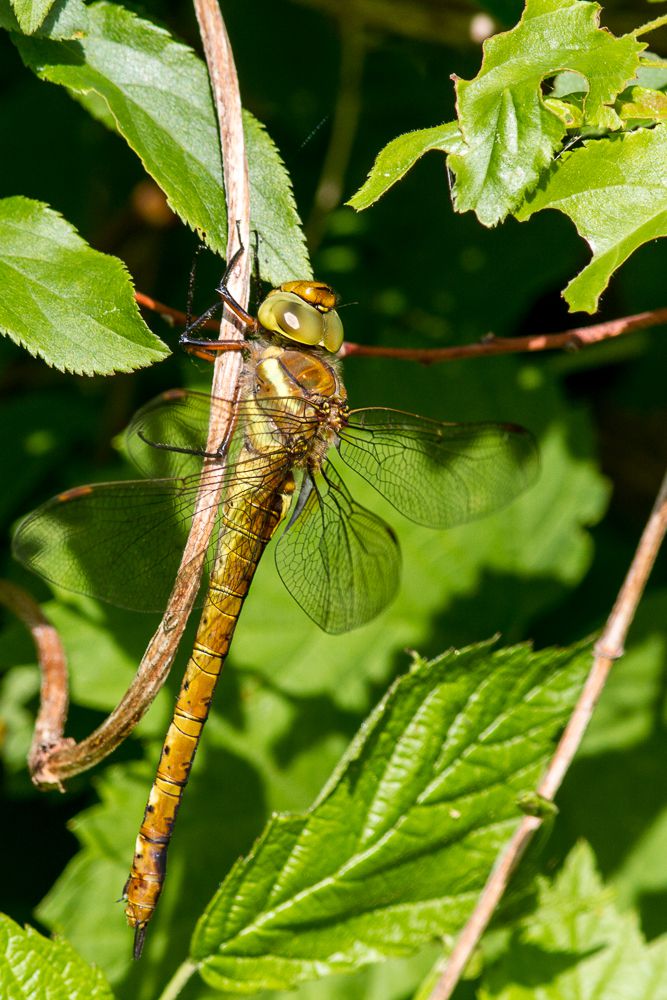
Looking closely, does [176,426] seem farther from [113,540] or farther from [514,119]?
[514,119]

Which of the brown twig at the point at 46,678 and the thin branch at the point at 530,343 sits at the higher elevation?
the thin branch at the point at 530,343

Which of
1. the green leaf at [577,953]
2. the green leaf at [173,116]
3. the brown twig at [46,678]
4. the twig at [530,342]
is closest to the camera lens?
the green leaf at [173,116]

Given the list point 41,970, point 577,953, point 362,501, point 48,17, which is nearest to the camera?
point 48,17

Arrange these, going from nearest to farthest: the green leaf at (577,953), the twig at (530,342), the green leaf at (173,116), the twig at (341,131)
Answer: the green leaf at (173,116)
the twig at (530,342)
the green leaf at (577,953)
the twig at (341,131)

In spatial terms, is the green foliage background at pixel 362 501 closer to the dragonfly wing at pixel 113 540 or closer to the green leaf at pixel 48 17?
the dragonfly wing at pixel 113 540

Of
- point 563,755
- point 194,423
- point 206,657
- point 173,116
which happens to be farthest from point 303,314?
point 563,755

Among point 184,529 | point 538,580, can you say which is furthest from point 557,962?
point 184,529

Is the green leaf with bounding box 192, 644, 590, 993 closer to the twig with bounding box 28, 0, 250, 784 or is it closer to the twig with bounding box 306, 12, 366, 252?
the twig with bounding box 28, 0, 250, 784

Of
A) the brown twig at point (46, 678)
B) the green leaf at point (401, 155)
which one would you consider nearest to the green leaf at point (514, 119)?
the green leaf at point (401, 155)
